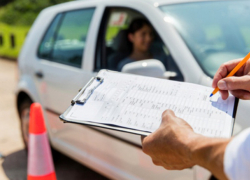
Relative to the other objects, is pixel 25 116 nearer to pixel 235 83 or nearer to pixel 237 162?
pixel 235 83

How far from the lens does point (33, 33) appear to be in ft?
13.3

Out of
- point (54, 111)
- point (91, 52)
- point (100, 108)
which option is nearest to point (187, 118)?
point (100, 108)

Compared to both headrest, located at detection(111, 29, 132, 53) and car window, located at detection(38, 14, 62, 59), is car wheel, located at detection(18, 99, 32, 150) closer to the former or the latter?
car window, located at detection(38, 14, 62, 59)

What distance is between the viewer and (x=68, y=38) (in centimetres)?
380

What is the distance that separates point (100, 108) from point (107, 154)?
1434mm

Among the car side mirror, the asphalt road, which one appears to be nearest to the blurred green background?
the asphalt road

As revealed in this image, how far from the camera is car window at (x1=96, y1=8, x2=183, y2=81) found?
2996mm

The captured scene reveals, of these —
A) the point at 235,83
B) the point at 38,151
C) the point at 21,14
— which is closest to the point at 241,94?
the point at 235,83

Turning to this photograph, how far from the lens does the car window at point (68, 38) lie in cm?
334

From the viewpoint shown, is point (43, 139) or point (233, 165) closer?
point (233, 165)

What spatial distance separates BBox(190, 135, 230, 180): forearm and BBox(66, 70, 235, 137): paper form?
20cm

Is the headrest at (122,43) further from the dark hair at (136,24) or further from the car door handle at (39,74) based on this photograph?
the car door handle at (39,74)

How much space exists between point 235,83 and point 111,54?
1.98 metres

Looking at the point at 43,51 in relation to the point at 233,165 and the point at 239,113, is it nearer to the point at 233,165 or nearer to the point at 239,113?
the point at 239,113
